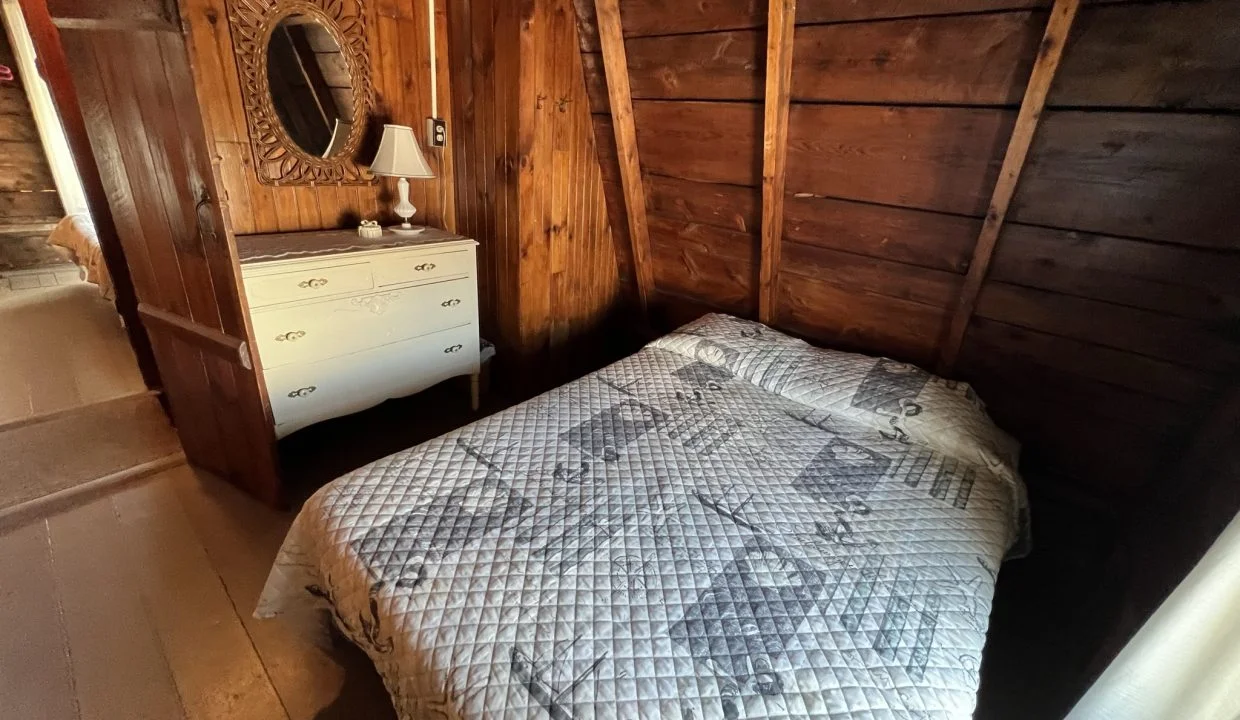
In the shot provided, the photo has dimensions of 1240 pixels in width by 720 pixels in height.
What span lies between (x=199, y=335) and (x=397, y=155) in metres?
0.91

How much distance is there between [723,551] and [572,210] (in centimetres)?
167

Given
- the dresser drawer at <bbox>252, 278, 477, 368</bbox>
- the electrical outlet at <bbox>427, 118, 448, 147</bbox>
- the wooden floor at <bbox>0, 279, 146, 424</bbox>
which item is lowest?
the wooden floor at <bbox>0, 279, 146, 424</bbox>

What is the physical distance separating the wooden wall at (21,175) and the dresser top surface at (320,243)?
11.5ft

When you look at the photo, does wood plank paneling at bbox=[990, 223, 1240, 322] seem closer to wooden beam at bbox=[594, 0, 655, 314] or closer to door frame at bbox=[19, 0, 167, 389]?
wooden beam at bbox=[594, 0, 655, 314]

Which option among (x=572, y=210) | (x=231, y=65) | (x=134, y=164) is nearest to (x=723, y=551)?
(x=572, y=210)

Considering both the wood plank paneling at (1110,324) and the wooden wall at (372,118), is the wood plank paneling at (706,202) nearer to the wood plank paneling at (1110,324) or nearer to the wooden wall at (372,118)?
the wood plank paneling at (1110,324)

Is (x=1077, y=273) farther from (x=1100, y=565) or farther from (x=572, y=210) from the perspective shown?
(x=572, y=210)

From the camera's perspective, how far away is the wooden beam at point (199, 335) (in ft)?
5.34

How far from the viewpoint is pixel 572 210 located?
2.33 metres

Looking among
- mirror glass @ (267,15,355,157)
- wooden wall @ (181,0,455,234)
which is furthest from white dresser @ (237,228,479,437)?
mirror glass @ (267,15,355,157)

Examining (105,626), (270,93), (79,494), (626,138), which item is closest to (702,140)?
(626,138)

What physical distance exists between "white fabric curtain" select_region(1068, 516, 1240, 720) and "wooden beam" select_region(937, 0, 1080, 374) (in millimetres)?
880

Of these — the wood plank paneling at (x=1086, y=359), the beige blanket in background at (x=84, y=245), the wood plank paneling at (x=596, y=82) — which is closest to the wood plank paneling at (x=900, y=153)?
the wood plank paneling at (x=1086, y=359)

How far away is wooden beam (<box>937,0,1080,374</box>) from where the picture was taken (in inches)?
42.3
